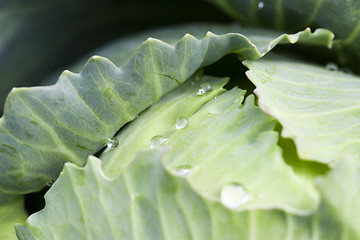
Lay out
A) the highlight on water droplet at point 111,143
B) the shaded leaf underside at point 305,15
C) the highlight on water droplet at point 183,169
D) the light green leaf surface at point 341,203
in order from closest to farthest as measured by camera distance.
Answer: the light green leaf surface at point 341,203, the highlight on water droplet at point 183,169, the highlight on water droplet at point 111,143, the shaded leaf underside at point 305,15

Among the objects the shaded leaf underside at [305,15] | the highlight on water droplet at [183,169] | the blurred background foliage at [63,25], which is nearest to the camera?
the highlight on water droplet at [183,169]

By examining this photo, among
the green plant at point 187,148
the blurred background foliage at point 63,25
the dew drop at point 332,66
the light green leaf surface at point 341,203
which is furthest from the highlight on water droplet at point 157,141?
the blurred background foliage at point 63,25

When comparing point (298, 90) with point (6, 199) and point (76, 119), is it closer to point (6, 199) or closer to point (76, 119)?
point (76, 119)

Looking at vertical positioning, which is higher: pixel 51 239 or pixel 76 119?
pixel 76 119

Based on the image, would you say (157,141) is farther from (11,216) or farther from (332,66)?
(332,66)

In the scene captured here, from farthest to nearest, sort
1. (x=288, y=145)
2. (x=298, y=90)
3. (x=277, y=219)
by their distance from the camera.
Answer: (x=298, y=90)
(x=288, y=145)
(x=277, y=219)

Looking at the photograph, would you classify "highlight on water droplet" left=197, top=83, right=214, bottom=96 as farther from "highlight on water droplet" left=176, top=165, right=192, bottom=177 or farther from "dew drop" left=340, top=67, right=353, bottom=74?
"dew drop" left=340, top=67, right=353, bottom=74

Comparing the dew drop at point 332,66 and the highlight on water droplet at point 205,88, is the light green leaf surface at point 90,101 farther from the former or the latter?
the dew drop at point 332,66

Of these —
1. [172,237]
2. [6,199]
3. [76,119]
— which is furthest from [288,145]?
[6,199]
